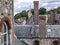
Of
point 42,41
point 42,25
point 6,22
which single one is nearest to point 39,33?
point 42,25

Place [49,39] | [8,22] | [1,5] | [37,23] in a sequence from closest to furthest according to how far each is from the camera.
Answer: [1,5] → [8,22] → [49,39] → [37,23]

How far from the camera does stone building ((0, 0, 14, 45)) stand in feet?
40.8

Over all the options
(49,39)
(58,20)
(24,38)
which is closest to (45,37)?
(49,39)

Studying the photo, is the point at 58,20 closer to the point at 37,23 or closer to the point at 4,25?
the point at 37,23

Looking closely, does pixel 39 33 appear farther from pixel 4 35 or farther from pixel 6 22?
pixel 4 35

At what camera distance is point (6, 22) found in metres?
13.0

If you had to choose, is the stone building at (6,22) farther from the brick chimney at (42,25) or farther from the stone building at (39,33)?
the brick chimney at (42,25)

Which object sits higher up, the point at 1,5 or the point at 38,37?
the point at 1,5

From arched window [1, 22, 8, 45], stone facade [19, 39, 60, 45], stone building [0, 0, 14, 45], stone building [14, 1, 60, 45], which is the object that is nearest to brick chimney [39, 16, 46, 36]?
stone building [14, 1, 60, 45]

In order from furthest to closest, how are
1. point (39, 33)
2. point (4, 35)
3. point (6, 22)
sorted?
1. point (39, 33)
2. point (6, 22)
3. point (4, 35)

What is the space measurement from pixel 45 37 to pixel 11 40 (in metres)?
24.5

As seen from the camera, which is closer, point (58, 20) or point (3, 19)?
point (3, 19)

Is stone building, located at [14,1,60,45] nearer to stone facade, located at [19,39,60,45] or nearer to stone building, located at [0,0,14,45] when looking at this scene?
stone facade, located at [19,39,60,45]

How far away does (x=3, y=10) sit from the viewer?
1256cm
